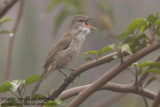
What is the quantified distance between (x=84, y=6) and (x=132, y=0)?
2.72 meters

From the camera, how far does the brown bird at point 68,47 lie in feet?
9.28

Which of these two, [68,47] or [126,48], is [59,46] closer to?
[68,47]

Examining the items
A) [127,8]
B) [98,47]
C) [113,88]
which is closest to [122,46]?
[113,88]

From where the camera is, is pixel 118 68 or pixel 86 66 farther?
pixel 86 66

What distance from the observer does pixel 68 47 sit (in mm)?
2975

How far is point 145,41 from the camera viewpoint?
4.06 feet

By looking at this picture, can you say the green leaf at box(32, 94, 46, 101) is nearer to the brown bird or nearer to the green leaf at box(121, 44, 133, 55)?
the green leaf at box(121, 44, 133, 55)

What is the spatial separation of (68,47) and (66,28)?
2.20 ft

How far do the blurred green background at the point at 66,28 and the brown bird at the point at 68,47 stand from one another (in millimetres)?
116

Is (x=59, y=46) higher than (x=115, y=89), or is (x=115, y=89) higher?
(x=59, y=46)

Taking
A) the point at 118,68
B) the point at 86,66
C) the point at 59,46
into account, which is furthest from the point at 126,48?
the point at 59,46

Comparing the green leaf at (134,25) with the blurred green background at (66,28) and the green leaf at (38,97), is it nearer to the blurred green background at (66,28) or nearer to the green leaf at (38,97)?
the green leaf at (38,97)

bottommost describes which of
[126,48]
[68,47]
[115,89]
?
[115,89]

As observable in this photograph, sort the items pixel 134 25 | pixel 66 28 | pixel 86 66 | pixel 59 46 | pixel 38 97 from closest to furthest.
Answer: pixel 134 25 < pixel 86 66 < pixel 38 97 < pixel 59 46 < pixel 66 28
